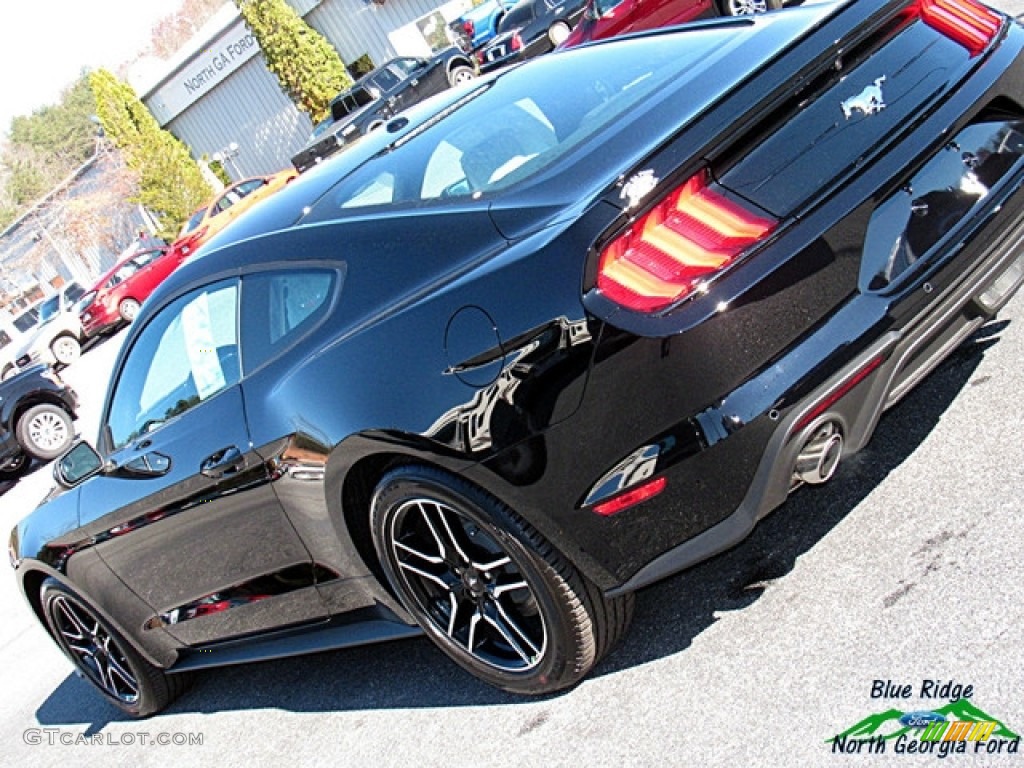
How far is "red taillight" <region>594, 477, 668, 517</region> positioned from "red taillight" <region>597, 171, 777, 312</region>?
0.43 m

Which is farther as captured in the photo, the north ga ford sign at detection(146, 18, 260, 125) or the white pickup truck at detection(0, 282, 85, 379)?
the north ga ford sign at detection(146, 18, 260, 125)

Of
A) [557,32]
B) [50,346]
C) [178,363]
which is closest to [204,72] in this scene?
[50,346]

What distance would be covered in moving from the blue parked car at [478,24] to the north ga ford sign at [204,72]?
956 cm

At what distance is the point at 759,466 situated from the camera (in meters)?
2.50

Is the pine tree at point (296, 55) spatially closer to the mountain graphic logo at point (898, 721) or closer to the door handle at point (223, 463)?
the door handle at point (223, 463)

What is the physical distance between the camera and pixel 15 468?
41.6 ft

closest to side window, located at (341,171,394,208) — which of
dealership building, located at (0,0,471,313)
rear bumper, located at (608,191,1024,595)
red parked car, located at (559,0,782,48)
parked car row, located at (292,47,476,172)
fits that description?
rear bumper, located at (608,191,1024,595)

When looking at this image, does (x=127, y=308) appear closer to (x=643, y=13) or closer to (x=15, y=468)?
(x=15, y=468)

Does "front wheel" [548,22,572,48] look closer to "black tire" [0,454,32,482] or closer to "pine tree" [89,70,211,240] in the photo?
"black tire" [0,454,32,482]

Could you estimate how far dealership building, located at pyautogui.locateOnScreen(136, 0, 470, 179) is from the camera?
106 feet

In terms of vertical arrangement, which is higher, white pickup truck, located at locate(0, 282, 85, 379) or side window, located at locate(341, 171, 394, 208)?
side window, located at locate(341, 171, 394, 208)

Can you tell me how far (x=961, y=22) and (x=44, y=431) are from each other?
1179 centimetres

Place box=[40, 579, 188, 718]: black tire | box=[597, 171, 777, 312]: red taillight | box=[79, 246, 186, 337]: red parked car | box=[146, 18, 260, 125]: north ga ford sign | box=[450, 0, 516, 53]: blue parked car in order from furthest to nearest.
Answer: box=[146, 18, 260, 125]: north ga ford sign < box=[450, 0, 516, 53]: blue parked car < box=[79, 246, 186, 337]: red parked car < box=[40, 579, 188, 718]: black tire < box=[597, 171, 777, 312]: red taillight

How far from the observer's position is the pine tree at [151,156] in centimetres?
3325
